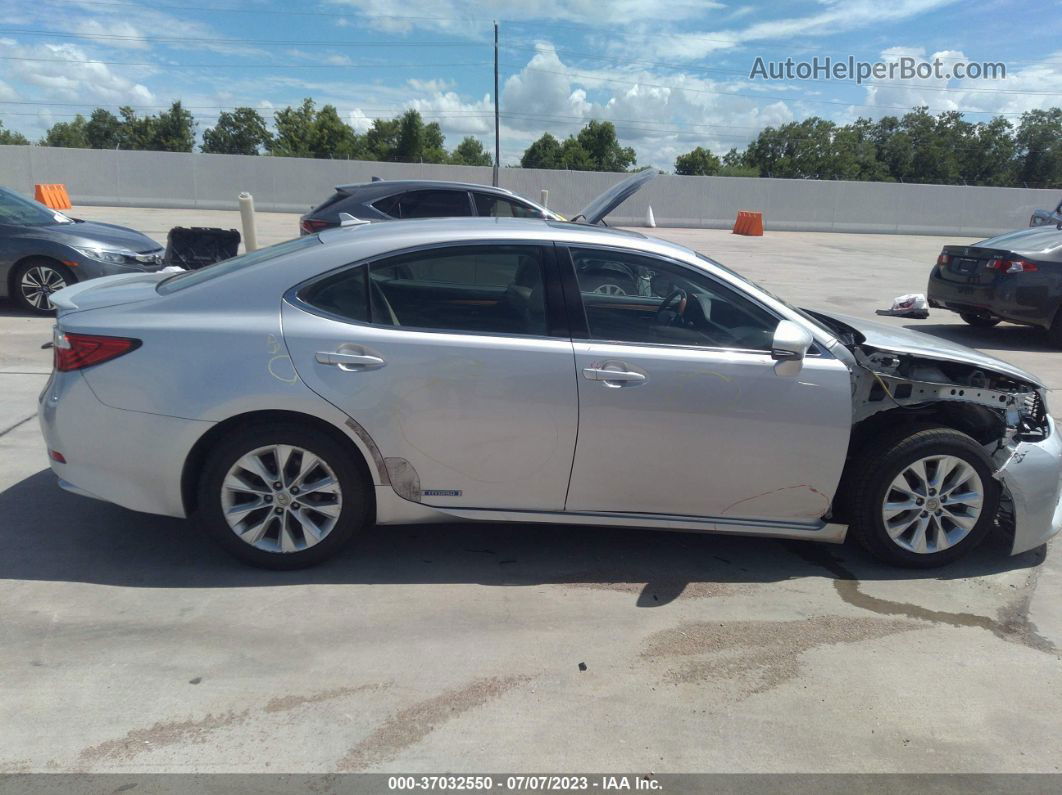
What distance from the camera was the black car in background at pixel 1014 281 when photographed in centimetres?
1005

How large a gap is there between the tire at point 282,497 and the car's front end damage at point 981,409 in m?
2.55

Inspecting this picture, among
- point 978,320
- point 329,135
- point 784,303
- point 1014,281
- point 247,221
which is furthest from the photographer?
point 329,135

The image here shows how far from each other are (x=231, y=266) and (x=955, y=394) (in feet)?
12.2

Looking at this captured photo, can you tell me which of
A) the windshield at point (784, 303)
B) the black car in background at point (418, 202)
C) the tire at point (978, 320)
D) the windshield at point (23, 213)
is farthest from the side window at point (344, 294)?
the tire at point (978, 320)

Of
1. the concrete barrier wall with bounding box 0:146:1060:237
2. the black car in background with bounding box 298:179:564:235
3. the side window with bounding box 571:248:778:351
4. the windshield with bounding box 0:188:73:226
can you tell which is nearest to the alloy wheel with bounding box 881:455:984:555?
the side window with bounding box 571:248:778:351

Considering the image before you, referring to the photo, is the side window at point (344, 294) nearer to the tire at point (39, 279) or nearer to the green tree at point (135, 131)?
the tire at point (39, 279)

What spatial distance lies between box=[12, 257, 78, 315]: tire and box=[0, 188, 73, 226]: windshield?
0.52 meters

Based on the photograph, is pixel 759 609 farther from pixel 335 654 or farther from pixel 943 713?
pixel 335 654

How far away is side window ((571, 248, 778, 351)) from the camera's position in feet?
13.2

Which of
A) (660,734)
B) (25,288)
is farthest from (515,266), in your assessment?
(25,288)

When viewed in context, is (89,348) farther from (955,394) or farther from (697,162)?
(697,162)

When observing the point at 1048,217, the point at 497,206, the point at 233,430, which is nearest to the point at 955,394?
the point at 233,430

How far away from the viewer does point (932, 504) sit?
167 inches

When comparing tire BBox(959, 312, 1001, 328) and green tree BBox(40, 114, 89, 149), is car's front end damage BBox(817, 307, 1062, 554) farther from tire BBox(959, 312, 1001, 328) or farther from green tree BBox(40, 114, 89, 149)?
green tree BBox(40, 114, 89, 149)
